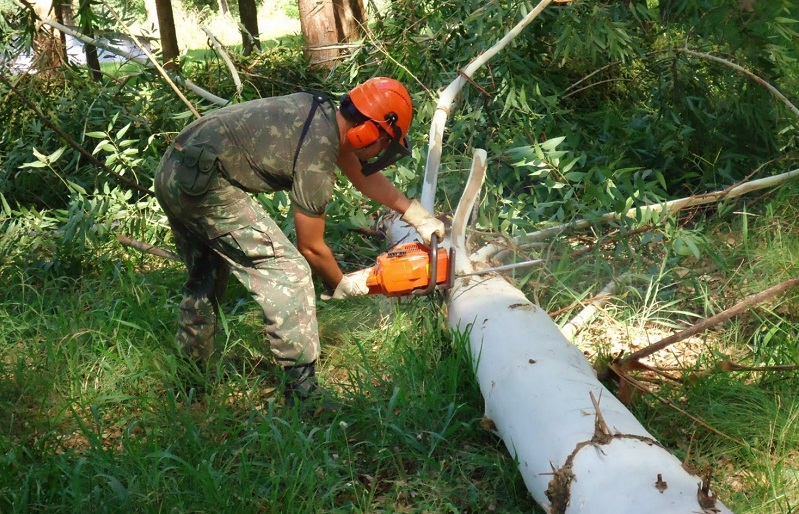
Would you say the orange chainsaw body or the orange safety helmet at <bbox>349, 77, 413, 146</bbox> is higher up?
the orange safety helmet at <bbox>349, 77, 413, 146</bbox>

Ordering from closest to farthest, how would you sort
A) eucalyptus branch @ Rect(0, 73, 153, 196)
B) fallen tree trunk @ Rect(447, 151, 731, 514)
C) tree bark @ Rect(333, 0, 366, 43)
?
fallen tree trunk @ Rect(447, 151, 731, 514) < eucalyptus branch @ Rect(0, 73, 153, 196) < tree bark @ Rect(333, 0, 366, 43)

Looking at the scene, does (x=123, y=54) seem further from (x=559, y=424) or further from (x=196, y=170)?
(x=559, y=424)

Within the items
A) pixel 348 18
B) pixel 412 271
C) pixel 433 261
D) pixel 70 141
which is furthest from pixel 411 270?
pixel 348 18

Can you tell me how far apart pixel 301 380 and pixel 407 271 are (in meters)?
0.73

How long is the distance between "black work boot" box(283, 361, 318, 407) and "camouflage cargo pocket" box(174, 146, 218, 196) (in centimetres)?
93

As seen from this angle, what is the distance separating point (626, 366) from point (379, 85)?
5.39ft

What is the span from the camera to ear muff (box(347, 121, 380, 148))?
3.57 meters

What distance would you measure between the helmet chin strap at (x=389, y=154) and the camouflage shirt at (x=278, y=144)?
23 cm

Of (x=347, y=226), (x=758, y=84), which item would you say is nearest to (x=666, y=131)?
(x=758, y=84)

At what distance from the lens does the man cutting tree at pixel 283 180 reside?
3582 millimetres

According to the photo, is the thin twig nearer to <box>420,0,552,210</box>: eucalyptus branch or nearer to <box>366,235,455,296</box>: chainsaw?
<box>366,235,455,296</box>: chainsaw

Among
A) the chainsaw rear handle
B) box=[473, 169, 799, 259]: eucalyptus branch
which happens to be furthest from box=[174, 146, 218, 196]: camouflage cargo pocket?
box=[473, 169, 799, 259]: eucalyptus branch

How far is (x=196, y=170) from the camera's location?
3.60 metres

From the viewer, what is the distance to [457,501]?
2969mm
